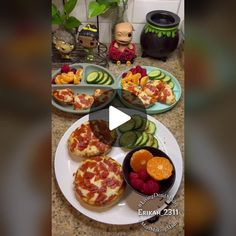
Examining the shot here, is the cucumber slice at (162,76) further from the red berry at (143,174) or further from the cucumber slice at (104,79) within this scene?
the red berry at (143,174)

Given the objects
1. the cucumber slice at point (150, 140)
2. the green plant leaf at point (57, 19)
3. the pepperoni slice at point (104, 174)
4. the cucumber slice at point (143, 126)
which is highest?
the green plant leaf at point (57, 19)

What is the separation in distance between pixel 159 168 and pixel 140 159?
1.4 inches

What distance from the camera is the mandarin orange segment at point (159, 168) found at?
441 mm

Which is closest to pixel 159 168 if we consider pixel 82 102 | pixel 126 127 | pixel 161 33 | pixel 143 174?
pixel 143 174

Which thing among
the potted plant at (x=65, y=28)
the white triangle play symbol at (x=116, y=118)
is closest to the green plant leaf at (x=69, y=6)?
the potted plant at (x=65, y=28)

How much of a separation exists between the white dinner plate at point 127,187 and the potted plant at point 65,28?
0.19 metres

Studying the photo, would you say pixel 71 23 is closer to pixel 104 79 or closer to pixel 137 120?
pixel 104 79

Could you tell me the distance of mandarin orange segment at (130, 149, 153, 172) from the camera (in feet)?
1.53

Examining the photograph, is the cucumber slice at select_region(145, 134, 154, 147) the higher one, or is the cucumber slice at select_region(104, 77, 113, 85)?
the cucumber slice at select_region(104, 77, 113, 85)

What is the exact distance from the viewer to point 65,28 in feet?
2.21

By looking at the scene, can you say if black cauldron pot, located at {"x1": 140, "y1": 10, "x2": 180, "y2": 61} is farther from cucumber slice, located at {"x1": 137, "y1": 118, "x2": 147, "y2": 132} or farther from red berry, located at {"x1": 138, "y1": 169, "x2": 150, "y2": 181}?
red berry, located at {"x1": 138, "y1": 169, "x2": 150, "y2": 181}

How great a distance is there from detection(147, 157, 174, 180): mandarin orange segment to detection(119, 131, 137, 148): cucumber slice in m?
0.10

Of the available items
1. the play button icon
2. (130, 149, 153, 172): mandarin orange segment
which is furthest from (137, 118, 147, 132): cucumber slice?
(130, 149, 153, 172): mandarin orange segment
